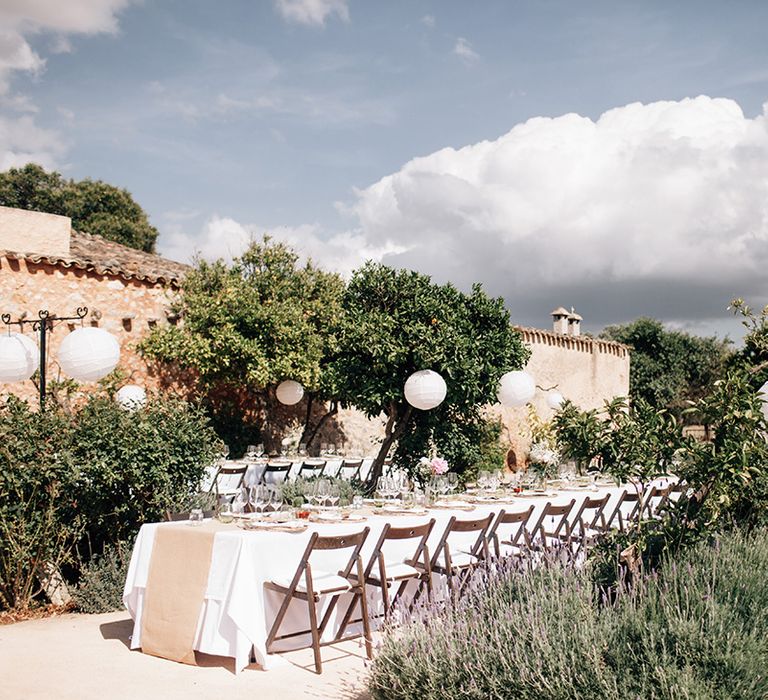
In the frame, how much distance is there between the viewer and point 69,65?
10555 mm

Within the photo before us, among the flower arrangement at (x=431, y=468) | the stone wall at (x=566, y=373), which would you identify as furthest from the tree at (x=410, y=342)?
the stone wall at (x=566, y=373)

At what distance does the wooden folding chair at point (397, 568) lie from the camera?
4.88 metres

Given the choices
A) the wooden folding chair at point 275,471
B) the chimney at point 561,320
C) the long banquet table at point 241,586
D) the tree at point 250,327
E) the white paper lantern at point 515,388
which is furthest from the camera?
the chimney at point 561,320

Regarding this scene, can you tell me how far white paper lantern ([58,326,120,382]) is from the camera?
25.3ft

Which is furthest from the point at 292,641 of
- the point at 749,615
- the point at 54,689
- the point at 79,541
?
the point at 749,615

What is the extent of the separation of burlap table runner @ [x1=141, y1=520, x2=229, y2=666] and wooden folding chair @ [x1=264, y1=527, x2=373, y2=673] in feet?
1.42

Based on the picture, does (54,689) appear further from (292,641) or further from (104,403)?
(104,403)

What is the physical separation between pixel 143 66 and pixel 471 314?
16.2ft

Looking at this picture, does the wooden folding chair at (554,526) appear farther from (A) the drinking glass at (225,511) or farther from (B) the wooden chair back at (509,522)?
(A) the drinking glass at (225,511)

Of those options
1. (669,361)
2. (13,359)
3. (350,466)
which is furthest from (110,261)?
(669,361)

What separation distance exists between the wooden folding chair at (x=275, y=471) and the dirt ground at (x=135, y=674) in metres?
4.79

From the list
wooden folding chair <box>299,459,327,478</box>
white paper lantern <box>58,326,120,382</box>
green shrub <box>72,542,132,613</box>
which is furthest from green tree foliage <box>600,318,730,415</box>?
green shrub <box>72,542,132,613</box>

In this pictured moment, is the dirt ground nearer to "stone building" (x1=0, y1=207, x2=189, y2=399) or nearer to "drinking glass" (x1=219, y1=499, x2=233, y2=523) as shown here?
"drinking glass" (x1=219, y1=499, x2=233, y2=523)

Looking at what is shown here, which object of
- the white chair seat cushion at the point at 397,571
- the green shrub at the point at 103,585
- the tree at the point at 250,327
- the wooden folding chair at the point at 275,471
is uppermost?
the tree at the point at 250,327
